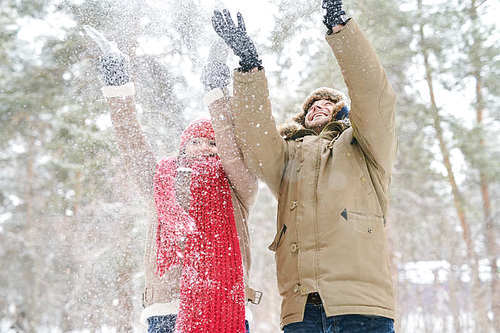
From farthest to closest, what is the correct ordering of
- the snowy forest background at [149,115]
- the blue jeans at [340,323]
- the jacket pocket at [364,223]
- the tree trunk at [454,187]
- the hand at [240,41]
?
the tree trunk at [454,187] < the snowy forest background at [149,115] < the hand at [240,41] < the jacket pocket at [364,223] < the blue jeans at [340,323]

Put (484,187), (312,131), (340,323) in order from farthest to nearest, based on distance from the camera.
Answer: (484,187) → (312,131) → (340,323)

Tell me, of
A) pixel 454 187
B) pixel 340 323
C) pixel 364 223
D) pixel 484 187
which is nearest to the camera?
pixel 340 323

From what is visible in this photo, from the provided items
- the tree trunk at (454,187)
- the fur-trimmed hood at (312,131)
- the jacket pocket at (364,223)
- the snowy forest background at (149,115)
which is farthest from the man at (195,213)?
the tree trunk at (454,187)

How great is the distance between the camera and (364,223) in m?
1.93

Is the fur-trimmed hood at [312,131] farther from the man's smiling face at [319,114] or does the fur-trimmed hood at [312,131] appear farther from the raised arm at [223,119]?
the raised arm at [223,119]

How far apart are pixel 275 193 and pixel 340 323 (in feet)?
2.35

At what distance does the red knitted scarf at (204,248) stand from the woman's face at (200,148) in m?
0.04

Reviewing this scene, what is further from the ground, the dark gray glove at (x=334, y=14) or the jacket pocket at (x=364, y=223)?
the dark gray glove at (x=334, y=14)

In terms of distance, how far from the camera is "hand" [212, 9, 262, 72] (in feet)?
6.85

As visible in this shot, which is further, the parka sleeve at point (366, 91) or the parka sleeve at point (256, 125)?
the parka sleeve at point (256, 125)

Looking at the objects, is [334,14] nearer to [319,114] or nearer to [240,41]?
[240,41]

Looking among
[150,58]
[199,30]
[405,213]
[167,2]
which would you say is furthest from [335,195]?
[405,213]

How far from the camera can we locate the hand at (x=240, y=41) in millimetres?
2088

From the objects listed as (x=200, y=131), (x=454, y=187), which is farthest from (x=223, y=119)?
(x=454, y=187)
